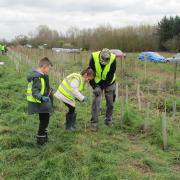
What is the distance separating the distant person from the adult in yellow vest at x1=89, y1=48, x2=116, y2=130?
4.77 ft

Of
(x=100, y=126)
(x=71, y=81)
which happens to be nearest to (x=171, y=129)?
(x=100, y=126)

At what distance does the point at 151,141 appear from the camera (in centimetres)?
694

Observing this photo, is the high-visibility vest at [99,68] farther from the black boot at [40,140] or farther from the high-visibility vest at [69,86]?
the black boot at [40,140]

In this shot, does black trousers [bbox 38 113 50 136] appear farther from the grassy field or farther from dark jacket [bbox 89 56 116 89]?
dark jacket [bbox 89 56 116 89]

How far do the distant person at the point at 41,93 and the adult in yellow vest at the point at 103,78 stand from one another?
1454mm

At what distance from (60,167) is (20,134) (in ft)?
6.78

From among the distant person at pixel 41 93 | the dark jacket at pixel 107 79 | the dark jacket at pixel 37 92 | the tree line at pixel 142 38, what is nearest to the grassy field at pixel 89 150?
Result: the distant person at pixel 41 93

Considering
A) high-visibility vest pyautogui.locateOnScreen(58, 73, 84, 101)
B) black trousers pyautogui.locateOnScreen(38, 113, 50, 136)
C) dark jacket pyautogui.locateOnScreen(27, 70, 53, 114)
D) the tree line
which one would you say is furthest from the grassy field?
the tree line

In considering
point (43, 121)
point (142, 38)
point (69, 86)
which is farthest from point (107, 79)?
point (142, 38)

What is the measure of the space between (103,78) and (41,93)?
186 cm

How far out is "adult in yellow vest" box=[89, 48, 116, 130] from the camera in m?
7.55

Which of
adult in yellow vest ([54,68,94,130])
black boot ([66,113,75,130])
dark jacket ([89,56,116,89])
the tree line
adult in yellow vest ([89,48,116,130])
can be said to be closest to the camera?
adult in yellow vest ([54,68,94,130])

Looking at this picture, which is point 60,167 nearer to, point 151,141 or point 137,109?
point 151,141

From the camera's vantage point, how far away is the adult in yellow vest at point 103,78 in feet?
24.8
